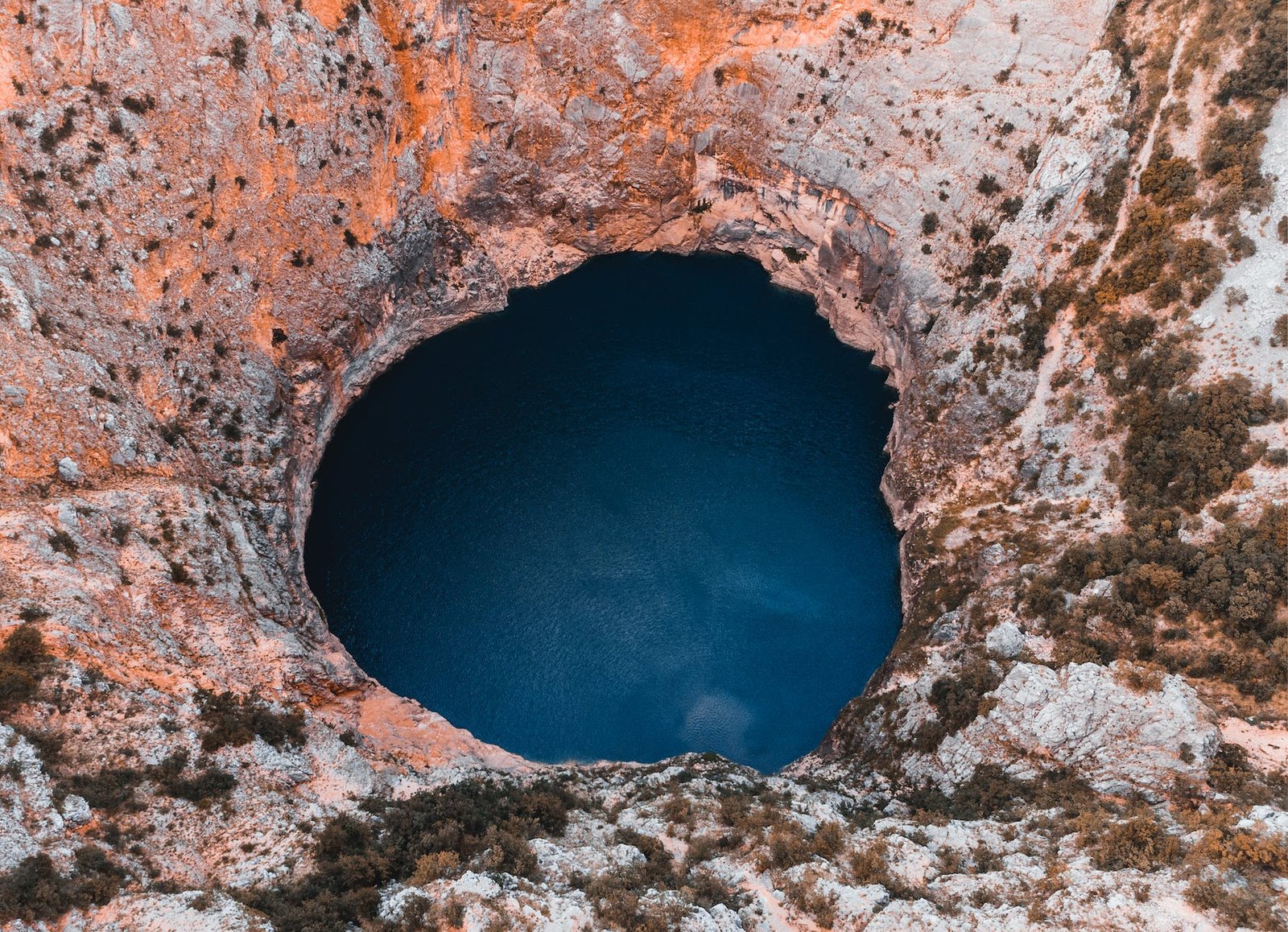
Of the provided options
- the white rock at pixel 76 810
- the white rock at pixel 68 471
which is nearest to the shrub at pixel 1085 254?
the white rock at pixel 76 810

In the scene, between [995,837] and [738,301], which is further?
[738,301]

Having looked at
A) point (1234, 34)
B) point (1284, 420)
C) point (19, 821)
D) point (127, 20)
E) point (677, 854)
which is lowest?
point (19, 821)

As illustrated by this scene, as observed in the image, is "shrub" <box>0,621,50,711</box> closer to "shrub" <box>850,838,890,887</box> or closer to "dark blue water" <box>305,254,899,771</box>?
"dark blue water" <box>305,254,899,771</box>

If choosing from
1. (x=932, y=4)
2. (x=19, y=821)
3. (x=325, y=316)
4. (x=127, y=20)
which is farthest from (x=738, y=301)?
(x=19, y=821)

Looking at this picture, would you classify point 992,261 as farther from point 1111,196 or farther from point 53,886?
point 53,886

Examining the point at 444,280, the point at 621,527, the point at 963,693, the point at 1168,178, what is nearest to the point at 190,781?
the point at 621,527

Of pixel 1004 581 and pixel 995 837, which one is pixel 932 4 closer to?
pixel 1004 581
